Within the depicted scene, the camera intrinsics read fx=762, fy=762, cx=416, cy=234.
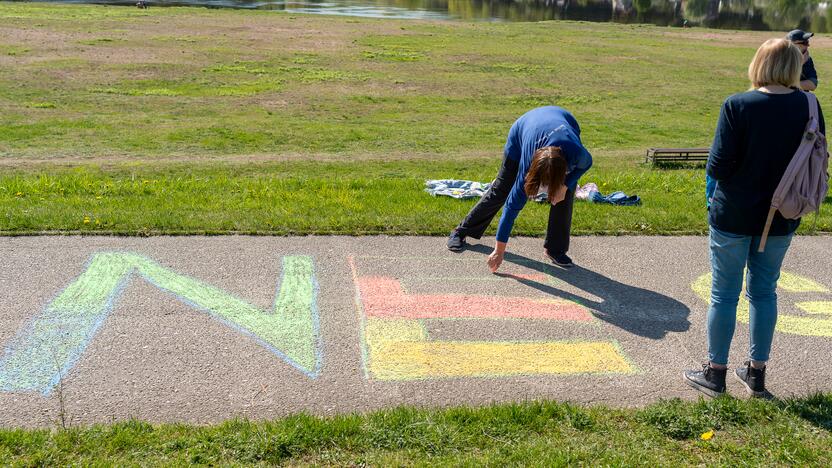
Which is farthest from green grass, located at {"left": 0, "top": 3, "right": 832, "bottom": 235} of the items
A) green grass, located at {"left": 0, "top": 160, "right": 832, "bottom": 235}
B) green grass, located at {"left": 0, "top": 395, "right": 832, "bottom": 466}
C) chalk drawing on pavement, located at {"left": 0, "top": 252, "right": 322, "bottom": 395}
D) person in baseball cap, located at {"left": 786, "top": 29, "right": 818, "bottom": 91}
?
green grass, located at {"left": 0, "top": 395, "right": 832, "bottom": 466}

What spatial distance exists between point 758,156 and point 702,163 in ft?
32.4

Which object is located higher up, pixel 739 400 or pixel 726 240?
pixel 726 240

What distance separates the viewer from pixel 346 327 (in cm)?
561

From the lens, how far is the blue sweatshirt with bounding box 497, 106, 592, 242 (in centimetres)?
588

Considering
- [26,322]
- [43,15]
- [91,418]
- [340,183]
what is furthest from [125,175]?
[43,15]

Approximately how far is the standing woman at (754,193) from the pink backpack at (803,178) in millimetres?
47

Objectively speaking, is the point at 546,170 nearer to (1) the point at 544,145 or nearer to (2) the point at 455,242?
(1) the point at 544,145

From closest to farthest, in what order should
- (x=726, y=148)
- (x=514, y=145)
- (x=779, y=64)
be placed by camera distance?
1. (x=779, y=64)
2. (x=726, y=148)
3. (x=514, y=145)

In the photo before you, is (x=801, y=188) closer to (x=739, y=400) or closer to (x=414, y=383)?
(x=739, y=400)

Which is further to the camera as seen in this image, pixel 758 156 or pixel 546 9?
pixel 546 9

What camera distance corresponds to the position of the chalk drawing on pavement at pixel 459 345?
5.09m

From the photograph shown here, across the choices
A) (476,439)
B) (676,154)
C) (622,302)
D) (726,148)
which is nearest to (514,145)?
(622,302)

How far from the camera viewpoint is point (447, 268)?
692 centimetres

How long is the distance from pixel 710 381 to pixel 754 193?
49.5 inches
